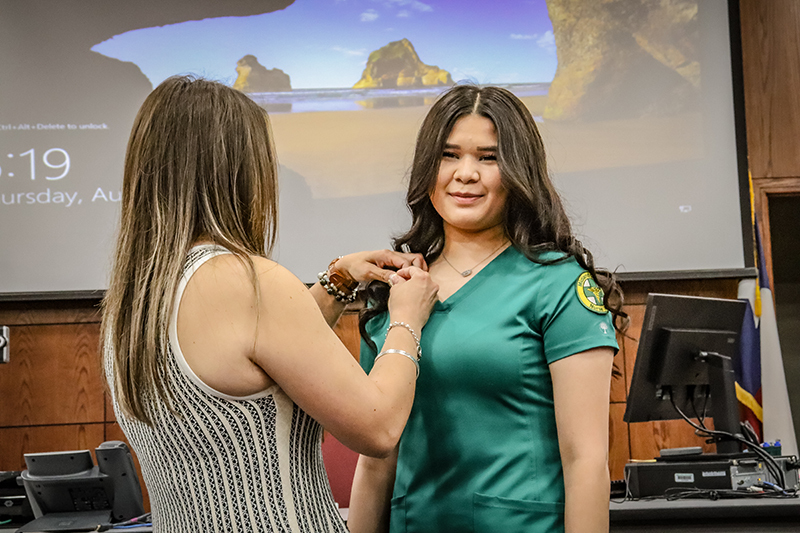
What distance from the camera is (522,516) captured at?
1137 mm

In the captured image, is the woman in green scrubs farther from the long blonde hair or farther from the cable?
the cable

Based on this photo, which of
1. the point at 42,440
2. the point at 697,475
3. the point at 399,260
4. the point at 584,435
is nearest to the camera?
the point at 584,435

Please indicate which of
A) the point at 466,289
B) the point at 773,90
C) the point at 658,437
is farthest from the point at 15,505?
the point at 773,90

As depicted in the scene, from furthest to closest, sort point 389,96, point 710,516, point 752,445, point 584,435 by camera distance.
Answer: point 389,96, point 752,445, point 710,516, point 584,435

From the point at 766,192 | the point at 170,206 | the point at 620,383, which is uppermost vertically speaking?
the point at 766,192

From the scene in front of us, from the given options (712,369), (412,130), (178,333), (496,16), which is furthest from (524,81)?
(178,333)

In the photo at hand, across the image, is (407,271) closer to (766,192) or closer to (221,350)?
(221,350)

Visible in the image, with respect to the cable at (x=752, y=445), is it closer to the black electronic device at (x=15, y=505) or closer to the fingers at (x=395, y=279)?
the fingers at (x=395, y=279)

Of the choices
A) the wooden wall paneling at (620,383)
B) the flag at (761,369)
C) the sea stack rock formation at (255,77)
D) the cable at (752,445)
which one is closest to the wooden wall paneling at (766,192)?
the flag at (761,369)

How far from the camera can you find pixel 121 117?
12.5 feet

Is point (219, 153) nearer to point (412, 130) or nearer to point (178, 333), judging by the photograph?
point (178, 333)

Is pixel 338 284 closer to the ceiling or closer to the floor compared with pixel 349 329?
closer to the ceiling

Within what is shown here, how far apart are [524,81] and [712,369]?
2100mm

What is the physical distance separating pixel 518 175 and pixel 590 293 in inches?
9.6
